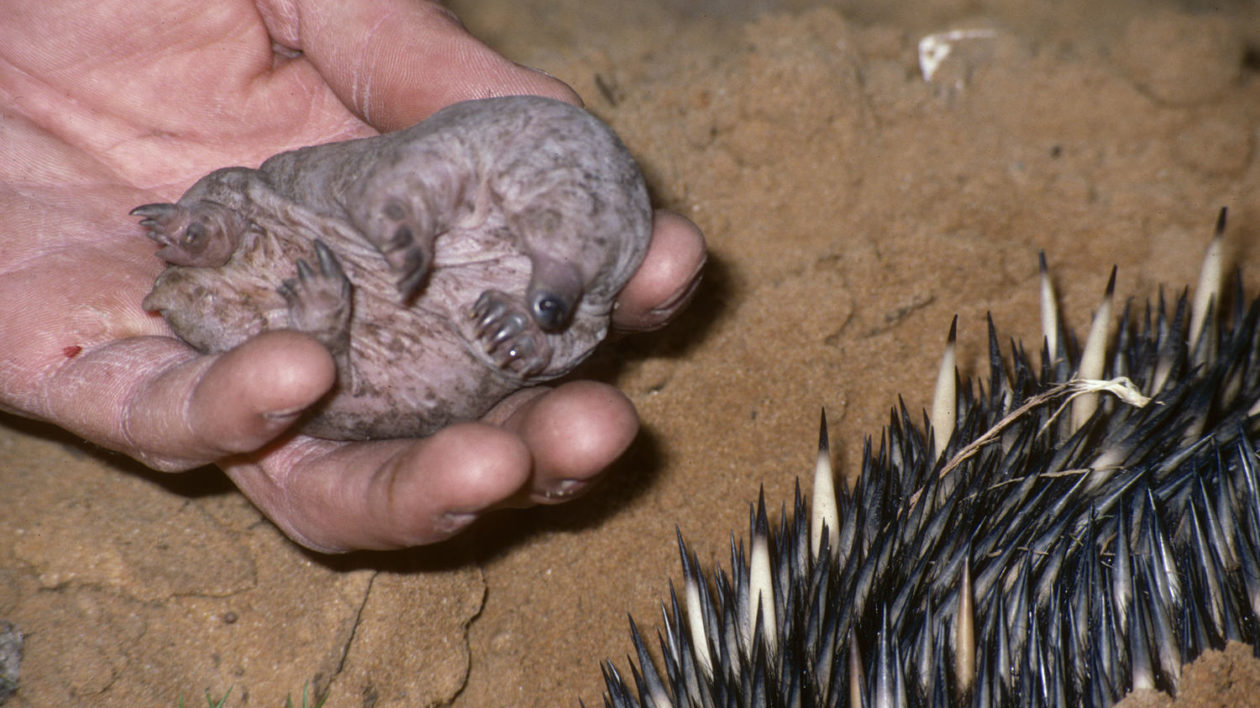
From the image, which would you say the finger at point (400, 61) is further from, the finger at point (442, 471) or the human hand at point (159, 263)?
Result: the finger at point (442, 471)

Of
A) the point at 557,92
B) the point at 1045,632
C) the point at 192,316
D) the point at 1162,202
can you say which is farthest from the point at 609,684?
the point at 1162,202

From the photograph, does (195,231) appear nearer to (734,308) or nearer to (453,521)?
(453,521)

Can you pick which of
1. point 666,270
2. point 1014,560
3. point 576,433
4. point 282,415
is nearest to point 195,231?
point 282,415

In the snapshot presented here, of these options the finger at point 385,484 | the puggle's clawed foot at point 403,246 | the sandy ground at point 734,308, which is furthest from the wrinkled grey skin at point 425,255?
the sandy ground at point 734,308

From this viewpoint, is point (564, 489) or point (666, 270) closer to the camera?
point (564, 489)

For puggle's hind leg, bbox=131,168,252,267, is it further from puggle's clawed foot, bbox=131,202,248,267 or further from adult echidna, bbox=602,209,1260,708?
adult echidna, bbox=602,209,1260,708

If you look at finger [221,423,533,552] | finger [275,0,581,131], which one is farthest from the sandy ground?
finger [275,0,581,131]
